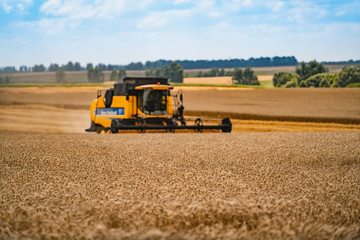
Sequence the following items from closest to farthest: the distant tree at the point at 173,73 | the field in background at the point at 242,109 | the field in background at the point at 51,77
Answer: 1. the field in background at the point at 242,109
2. the field in background at the point at 51,77
3. the distant tree at the point at 173,73

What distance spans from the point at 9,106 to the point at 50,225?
118 ft

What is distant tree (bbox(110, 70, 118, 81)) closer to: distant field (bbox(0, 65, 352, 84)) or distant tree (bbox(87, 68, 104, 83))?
distant field (bbox(0, 65, 352, 84))

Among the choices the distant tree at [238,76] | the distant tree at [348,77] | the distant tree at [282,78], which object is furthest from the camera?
the distant tree at [238,76]

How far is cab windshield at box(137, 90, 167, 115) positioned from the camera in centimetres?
Answer: 1577

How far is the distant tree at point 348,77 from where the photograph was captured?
40.3 m

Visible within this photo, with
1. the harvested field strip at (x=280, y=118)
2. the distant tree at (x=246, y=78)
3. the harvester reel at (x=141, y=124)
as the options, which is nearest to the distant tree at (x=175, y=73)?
the distant tree at (x=246, y=78)

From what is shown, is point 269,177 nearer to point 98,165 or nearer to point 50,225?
point 98,165

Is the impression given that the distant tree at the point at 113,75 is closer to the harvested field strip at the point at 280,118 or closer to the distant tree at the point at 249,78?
the distant tree at the point at 249,78

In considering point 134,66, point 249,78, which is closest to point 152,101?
point 249,78

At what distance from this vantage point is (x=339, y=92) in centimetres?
3416

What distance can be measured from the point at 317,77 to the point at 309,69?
5.12 meters

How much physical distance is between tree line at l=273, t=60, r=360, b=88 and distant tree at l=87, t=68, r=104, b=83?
32982mm

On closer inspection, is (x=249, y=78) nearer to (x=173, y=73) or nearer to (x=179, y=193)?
(x=173, y=73)

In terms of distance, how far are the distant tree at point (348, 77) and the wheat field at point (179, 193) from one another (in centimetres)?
3390
